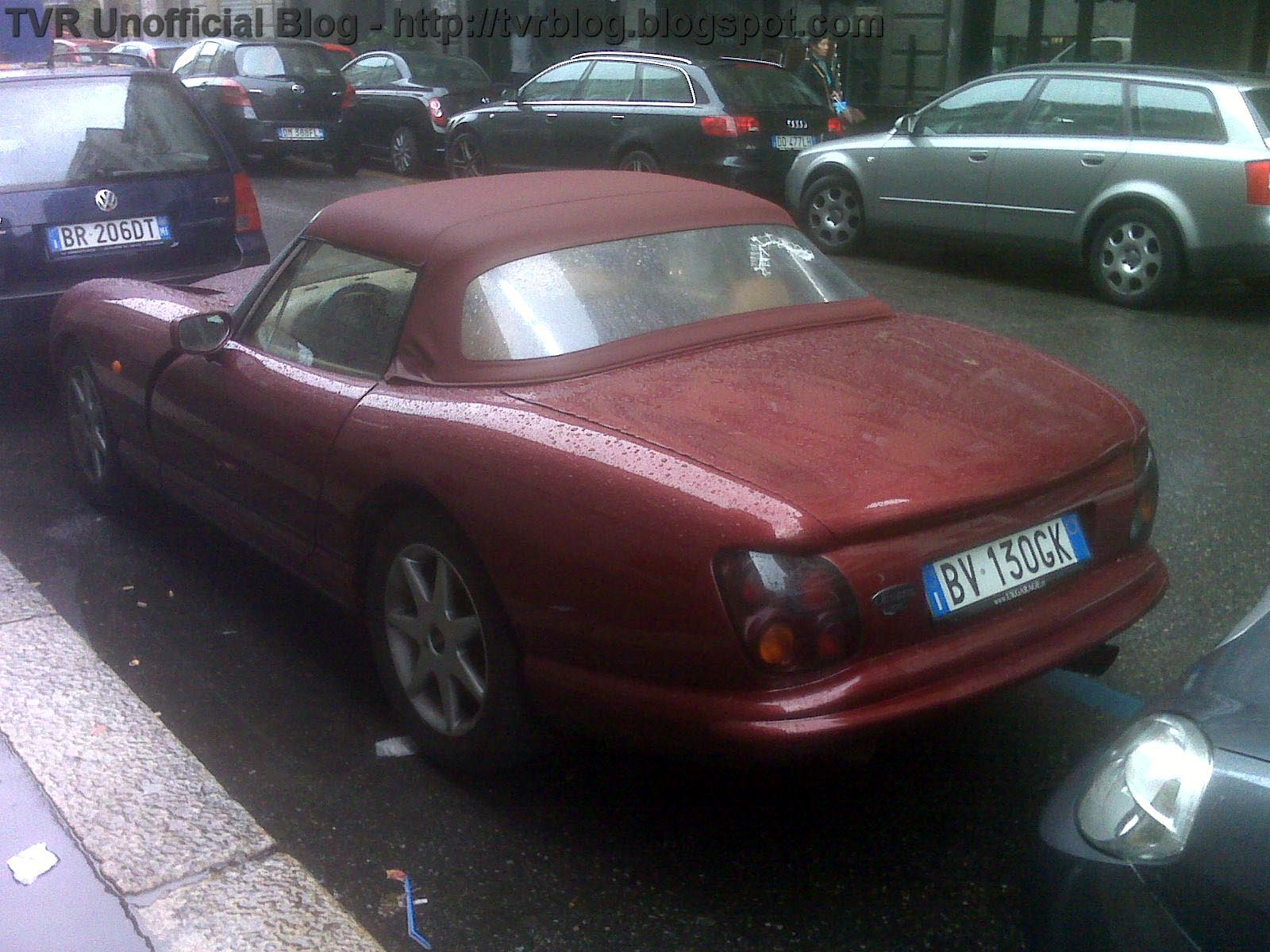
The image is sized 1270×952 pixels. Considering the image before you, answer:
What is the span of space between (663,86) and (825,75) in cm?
300

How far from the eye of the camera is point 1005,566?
119 inches

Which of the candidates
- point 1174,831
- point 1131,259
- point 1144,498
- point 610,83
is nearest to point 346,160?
point 610,83

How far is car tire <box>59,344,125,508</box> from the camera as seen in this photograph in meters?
5.45

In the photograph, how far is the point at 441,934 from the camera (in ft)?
9.68

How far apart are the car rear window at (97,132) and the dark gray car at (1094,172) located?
18.3 feet

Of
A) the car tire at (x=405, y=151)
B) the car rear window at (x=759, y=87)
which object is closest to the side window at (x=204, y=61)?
the car tire at (x=405, y=151)

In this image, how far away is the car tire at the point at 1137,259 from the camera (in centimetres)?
934

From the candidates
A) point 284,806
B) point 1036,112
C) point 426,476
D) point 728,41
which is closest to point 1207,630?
point 426,476

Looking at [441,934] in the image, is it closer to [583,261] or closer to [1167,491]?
[583,261]

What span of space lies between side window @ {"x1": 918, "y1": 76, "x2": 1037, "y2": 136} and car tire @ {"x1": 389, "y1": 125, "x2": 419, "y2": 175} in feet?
26.9

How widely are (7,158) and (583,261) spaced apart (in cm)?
422

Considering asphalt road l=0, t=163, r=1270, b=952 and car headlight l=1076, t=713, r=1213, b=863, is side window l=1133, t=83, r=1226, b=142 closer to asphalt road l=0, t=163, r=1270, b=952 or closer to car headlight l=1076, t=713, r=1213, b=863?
asphalt road l=0, t=163, r=1270, b=952

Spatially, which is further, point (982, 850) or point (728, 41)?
point (728, 41)

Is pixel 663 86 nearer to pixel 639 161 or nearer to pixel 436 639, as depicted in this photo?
pixel 639 161
